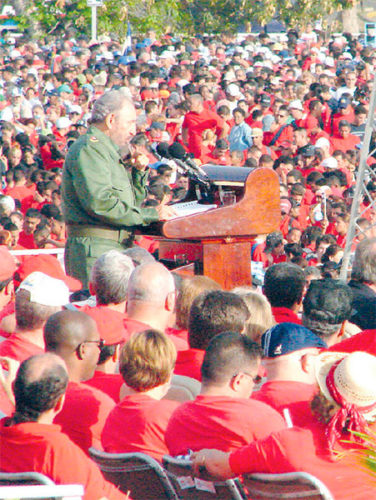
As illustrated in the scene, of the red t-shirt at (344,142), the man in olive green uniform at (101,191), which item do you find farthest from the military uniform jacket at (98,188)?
the red t-shirt at (344,142)

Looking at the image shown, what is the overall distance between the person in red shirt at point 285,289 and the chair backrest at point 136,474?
2.06 m

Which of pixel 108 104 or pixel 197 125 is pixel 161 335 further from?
pixel 197 125

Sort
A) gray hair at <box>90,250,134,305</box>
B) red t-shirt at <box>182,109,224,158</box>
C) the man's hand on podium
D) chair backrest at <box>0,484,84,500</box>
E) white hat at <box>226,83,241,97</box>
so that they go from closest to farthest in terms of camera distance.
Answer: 1. chair backrest at <box>0,484,84,500</box>
2. gray hair at <box>90,250,134,305</box>
3. the man's hand on podium
4. red t-shirt at <box>182,109,224,158</box>
5. white hat at <box>226,83,241,97</box>

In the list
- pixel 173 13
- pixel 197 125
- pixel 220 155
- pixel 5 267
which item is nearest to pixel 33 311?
pixel 5 267

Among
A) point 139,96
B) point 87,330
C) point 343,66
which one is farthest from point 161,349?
point 343,66

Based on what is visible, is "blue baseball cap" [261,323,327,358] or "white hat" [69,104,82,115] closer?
"blue baseball cap" [261,323,327,358]

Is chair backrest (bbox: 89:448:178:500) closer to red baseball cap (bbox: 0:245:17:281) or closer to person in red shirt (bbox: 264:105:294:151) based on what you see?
red baseball cap (bbox: 0:245:17:281)

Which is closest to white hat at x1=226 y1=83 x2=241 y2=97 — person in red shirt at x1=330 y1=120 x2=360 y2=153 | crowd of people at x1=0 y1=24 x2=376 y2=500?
person in red shirt at x1=330 y1=120 x2=360 y2=153

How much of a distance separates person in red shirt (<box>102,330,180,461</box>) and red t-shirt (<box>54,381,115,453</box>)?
0.45 feet

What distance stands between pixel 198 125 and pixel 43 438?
11.4 meters

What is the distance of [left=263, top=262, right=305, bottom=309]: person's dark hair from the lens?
553 cm

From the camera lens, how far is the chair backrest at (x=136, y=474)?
138 inches

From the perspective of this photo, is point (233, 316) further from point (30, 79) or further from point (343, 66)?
point (343, 66)

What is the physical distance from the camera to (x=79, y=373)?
13.9 feet
